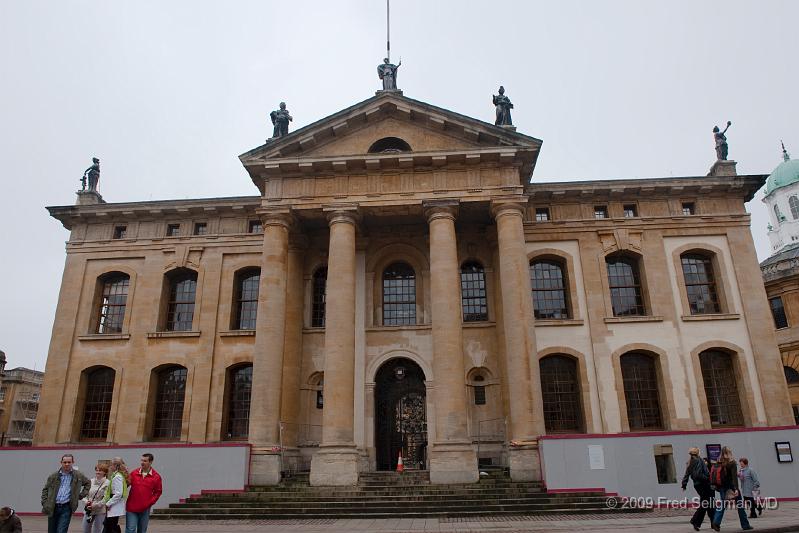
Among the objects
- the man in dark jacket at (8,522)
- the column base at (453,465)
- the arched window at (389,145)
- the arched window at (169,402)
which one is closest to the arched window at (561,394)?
the column base at (453,465)

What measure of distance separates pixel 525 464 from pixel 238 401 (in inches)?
505

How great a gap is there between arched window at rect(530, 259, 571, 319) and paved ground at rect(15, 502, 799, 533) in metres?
10.2

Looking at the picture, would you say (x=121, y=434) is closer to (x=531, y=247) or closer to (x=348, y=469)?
(x=348, y=469)

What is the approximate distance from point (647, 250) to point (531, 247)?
4932mm

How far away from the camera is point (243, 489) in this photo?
18.6 metres

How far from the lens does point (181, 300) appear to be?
1076 inches

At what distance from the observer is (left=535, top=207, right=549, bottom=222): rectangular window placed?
25.8 m

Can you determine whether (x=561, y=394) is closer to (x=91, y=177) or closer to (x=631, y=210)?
(x=631, y=210)

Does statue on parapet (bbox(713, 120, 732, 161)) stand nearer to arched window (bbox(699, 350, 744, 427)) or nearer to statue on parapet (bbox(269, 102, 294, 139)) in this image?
arched window (bbox(699, 350, 744, 427))

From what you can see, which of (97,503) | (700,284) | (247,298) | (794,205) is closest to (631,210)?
(700,284)

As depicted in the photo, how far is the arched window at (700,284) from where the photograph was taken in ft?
81.9

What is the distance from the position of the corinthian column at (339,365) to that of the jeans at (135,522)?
969cm

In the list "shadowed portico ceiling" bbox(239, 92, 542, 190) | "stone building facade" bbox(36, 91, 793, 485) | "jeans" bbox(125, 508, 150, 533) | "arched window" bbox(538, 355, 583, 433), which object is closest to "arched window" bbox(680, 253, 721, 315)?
"stone building facade" bbox(36, 91, 793, 485)

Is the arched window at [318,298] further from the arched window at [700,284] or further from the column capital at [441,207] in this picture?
the arched window at [700,284]
